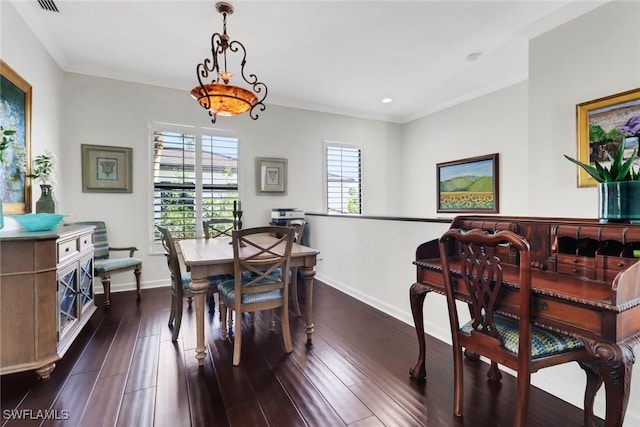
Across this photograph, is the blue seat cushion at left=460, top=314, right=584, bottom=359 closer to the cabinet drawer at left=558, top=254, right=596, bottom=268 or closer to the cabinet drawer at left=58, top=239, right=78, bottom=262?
the cabinet drawer at left=558, top=254, right=596, bottom=268

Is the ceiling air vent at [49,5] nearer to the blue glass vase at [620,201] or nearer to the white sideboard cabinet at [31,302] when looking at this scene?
the white sideboard cabinet at [31,302]

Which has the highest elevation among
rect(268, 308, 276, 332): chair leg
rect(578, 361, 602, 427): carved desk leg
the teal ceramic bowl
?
the teal ceramic bowl

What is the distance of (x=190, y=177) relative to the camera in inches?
169

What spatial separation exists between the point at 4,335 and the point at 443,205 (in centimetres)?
534

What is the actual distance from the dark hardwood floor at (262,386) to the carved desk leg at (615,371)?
57cm

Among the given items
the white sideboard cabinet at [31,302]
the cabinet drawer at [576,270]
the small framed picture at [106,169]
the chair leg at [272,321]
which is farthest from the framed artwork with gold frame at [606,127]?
the small framed picture at [106,169]

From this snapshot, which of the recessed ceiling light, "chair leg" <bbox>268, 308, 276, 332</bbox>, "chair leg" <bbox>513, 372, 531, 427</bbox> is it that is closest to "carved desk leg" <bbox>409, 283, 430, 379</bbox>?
"chair leg" <bbox>513, 372, 531, 427</bbox>

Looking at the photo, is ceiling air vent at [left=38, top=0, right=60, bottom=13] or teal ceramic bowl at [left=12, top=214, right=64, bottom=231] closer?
teal ceramic bowl at [left=12, top=214, right=64, bottom=231]

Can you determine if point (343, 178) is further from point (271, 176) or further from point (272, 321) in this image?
point (272, 321)

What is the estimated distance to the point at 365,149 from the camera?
571 cm

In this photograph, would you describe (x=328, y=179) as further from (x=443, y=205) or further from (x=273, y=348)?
(x=273, y=348)

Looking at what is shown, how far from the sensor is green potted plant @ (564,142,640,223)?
135cm

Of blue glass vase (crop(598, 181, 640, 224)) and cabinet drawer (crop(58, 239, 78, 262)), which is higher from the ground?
blue glass vase (crop(598, 181, 640, 224))

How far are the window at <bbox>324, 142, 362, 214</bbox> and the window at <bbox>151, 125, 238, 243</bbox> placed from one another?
1.66m
